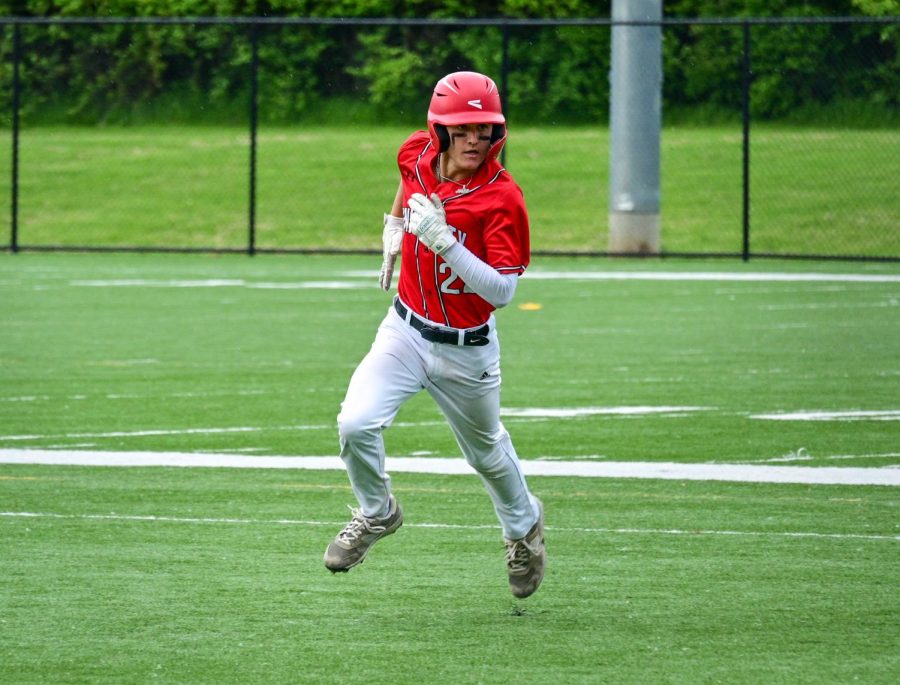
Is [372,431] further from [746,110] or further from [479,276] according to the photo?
[746,110]

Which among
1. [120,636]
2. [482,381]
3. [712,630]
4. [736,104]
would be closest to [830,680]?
[712,630]

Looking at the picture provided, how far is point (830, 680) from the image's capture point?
5617 millimetres

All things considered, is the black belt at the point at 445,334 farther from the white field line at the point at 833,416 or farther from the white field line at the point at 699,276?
the white field line at the point at 699,276

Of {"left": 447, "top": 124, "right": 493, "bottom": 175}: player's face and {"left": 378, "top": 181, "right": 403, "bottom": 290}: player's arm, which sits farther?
{"left": 378, "top": 181, "right": 403, "bottom": 290}: player's arm

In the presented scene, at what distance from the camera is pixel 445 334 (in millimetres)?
6535

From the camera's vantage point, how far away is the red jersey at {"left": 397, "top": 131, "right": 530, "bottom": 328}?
639 cm

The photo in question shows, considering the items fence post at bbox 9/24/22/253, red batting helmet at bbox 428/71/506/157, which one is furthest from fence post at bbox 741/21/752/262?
red batting helmet at bbox 428/71/506/157

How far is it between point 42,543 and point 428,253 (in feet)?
7.76

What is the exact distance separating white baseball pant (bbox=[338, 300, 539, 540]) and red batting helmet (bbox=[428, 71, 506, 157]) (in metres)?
0.69

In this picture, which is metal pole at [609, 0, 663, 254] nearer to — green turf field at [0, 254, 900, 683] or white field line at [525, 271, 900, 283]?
white field line at [525, 271, 900, 283]

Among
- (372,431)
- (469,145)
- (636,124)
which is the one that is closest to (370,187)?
(636,124)

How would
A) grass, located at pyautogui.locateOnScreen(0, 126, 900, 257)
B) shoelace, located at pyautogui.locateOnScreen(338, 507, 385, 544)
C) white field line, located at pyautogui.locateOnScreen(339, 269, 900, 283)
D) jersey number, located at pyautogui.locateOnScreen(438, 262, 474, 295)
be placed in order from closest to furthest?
1. jersey number, located at pyautogui.locateOnScreen(438, 262, 474, 295)
2. shoelace, located at pyautogui.locateOnScreen(338, 507, 385, 544)
3. white field line, located at pyautogui.locateOnScreen(339, 269, 900, 283)
4. grass, located at pyautogui.locateOnScreen(0, 126, 900, 257)

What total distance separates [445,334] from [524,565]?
0.92 metres

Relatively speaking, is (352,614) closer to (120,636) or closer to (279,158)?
(120,636)
